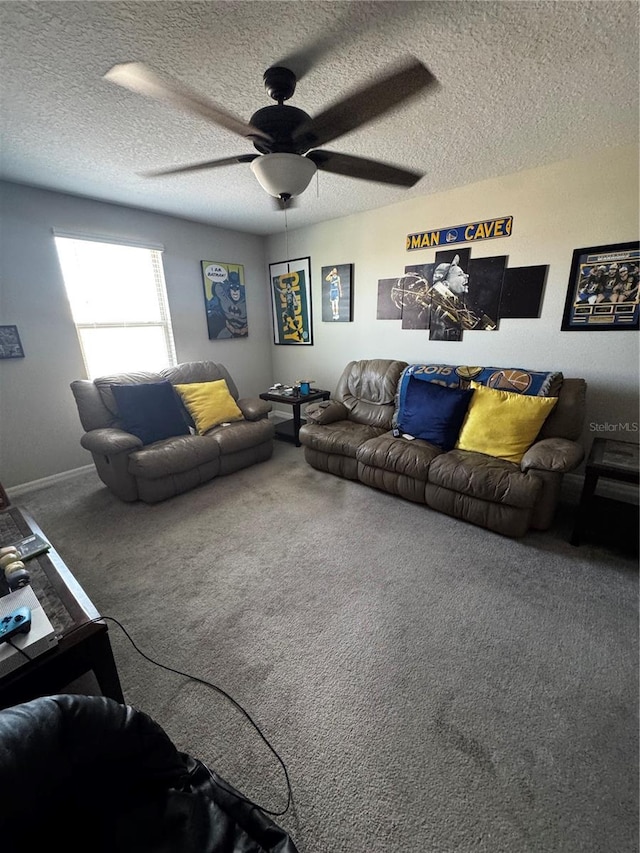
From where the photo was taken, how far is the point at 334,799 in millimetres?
1068

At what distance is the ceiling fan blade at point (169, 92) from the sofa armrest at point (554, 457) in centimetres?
222

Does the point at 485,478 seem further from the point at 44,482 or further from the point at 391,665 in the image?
the point at 44,482

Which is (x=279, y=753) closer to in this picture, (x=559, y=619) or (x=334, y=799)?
(x=334, y=799)

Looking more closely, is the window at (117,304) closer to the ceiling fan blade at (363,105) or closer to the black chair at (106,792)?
the ceiling fan blade at (363,105)

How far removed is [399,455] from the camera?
261cm

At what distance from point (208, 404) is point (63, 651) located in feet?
8.02

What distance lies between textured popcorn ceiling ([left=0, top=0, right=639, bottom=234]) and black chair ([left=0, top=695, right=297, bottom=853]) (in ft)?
6.83

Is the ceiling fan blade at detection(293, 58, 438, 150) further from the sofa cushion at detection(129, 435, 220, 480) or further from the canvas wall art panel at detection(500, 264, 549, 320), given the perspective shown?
the sofa cushion at detection(129, 435, 220, 480)

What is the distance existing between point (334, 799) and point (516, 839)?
0.52 m

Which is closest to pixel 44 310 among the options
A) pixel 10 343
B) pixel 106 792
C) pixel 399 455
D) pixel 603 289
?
pixel 10 343

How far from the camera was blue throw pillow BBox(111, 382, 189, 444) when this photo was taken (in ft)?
9.60

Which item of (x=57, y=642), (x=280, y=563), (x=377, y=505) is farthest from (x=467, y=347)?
(x=57, y=642)

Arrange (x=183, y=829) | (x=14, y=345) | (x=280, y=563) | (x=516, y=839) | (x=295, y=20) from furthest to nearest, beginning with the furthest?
(x=14, y=345), (x=280, y=563), (x=295, y=20), (x=516, y=839), (x=183, y=829)

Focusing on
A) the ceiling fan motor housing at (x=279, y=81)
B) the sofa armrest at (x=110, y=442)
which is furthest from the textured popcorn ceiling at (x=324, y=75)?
the sofa armrest at (x=110, y=442)
